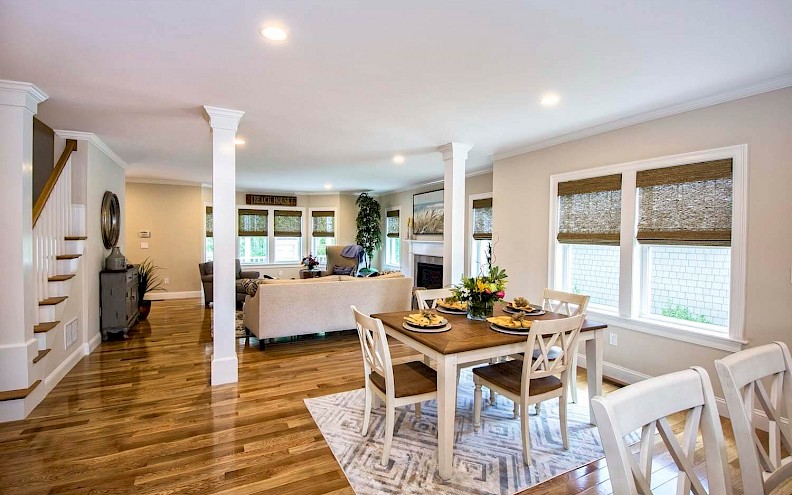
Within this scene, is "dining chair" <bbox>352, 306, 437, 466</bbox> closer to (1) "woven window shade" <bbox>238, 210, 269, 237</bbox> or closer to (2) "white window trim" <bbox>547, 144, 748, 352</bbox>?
(2) "white window trim" <bbox>547, 144, 748, 352</bbox>

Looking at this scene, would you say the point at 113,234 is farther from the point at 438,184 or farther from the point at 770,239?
the point at 770,239

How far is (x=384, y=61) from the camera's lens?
96.0 inches

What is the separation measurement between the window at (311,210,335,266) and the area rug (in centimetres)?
690

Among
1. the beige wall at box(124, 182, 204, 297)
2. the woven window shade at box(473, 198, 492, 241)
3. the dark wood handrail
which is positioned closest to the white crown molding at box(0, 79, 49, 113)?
the dark wood handrail

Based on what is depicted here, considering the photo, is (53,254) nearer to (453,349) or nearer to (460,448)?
(453,349)

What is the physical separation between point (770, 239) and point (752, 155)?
0.63 metres

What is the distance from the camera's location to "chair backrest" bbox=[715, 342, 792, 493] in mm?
1164

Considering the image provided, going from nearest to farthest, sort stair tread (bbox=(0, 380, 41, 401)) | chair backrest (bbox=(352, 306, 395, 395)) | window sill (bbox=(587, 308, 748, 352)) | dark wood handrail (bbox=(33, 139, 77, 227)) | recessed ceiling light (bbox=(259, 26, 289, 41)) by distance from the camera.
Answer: recessed ceiling light (bbox=(259, 26, 289, 41)) → chair backrest (bbox=(352, 306, 395, 395)) → stair tread (bbox=(0, 380, 41, 401)) → window sill (bbox=(587, 308, 748, 352)) → dark wood handrail (bbox=(33, 139, 77, 227))

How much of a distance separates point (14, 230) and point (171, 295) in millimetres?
5483

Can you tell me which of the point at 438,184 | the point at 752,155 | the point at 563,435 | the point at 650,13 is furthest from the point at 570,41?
the point at 438,184

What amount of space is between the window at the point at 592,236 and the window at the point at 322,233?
6.56m

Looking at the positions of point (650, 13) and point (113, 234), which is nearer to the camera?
point (650, 13)

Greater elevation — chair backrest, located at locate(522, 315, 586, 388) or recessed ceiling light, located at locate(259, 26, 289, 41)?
recessed ceiling light, located at locate(259, 26, 289, 41)

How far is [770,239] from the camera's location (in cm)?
276
